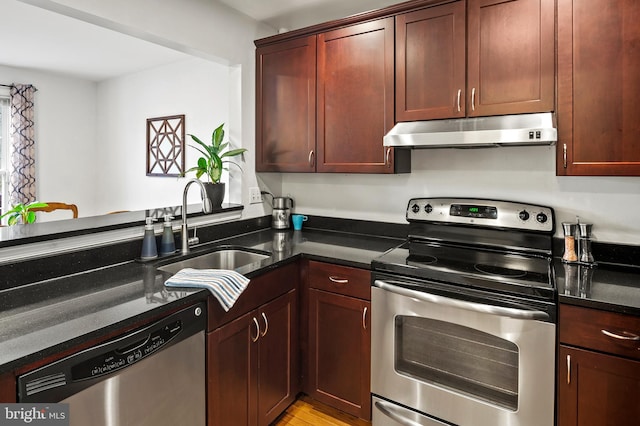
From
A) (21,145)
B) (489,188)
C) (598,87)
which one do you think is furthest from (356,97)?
(21,145)

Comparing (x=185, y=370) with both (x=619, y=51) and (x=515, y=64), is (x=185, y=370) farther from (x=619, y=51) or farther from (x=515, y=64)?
(x=619, y=51)

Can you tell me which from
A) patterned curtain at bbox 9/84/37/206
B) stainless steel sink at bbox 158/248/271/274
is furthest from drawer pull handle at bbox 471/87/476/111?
patterned curtain at bbox 9/84/37/206

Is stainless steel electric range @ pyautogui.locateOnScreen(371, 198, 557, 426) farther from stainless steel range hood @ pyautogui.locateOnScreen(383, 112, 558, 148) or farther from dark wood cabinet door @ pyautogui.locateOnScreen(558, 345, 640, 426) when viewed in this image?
stainless steel range hood @ pyautogui.locateOnScreen(383, 112, 558, 148)

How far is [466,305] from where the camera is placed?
1.54m

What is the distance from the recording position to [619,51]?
1.50 m

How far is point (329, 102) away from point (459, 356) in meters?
1.55

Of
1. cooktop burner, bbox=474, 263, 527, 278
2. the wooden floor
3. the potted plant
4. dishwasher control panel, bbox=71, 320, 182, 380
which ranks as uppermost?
the potted plant

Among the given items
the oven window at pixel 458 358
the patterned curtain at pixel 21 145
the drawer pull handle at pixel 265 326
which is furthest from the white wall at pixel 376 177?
the patterned curtain at pixel 21 145

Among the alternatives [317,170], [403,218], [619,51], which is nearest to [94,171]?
[317,170]

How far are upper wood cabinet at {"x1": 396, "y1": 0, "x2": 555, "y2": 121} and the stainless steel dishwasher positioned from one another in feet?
4.91

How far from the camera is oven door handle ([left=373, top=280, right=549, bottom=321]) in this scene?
1.42m

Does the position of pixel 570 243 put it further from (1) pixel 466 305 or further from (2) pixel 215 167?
(2) pixel 215 167

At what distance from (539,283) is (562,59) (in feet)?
3.15

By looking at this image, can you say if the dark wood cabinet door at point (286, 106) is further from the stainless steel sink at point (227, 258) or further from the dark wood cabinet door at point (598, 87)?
the dark wood cabinet door at point (598, 87)
